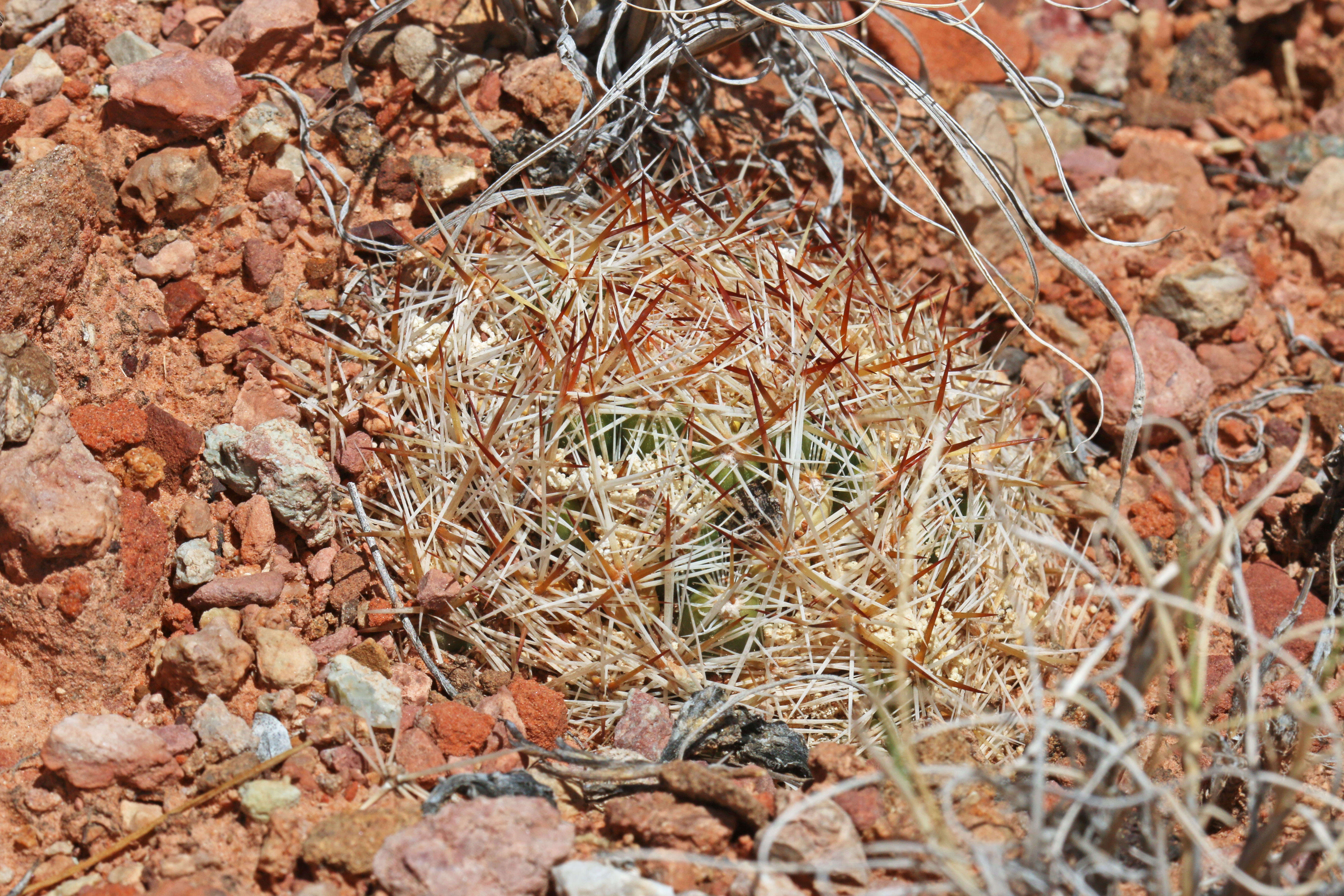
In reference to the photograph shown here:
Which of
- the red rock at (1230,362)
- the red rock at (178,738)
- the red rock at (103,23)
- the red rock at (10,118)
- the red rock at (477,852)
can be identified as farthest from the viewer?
the red rock at (1230,362)

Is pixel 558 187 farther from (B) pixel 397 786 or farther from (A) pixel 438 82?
(B) pixel 397 786

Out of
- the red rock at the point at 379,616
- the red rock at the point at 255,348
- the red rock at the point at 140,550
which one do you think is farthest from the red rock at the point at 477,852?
the red rock at the point at 255,348

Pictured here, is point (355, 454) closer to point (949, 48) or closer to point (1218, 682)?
point (1218, 682)

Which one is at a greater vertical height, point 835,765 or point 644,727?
point 835,765

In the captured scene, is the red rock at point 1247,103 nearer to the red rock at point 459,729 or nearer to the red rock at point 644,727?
the red rock at point 644,727

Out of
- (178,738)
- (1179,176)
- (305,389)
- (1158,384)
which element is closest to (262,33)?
(305,389)

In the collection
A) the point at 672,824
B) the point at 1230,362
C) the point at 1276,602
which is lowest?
the point at 672,824

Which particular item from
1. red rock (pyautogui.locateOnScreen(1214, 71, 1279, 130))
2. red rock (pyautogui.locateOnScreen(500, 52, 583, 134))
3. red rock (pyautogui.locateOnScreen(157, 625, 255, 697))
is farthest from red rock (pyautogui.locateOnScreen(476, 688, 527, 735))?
red rock (pyautogui.locateOnScreen(1214, 71, 1279, 130))
